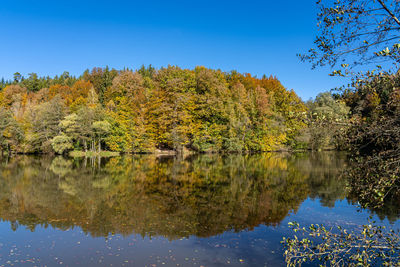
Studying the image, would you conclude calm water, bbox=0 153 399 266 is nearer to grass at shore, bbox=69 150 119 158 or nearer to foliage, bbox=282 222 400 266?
foliage, bbox=282 222 400 266

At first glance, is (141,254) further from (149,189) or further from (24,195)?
(24,195)

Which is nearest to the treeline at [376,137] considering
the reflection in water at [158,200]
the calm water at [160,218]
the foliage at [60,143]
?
the calm water at [160,218]

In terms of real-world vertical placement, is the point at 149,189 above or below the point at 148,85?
below

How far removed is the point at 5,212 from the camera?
12391 mm

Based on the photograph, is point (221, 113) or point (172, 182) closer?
point (172, 182)

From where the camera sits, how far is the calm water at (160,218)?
816cm

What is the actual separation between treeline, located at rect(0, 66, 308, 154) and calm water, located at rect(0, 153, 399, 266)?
27.6m

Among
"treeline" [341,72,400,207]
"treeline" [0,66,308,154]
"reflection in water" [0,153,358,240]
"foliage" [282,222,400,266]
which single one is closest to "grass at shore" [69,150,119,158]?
"treeline" [0,66,308,154]

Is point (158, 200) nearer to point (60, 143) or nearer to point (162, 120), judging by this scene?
point (162, 120)

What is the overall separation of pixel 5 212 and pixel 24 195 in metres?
3.51

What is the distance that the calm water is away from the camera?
8.16m

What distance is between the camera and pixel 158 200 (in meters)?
15.0

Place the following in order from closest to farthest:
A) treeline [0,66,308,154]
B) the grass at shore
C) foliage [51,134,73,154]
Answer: foliage [51,134,73,154]
the grass at shore
treeline [0,66,308,154]

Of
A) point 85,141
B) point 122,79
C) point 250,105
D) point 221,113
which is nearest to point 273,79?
point 250,105
